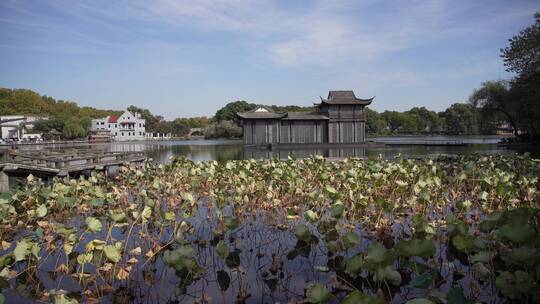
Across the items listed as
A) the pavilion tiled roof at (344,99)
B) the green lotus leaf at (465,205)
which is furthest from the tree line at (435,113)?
the green lotus leaf at (465,205)

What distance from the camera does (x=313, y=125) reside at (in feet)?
108

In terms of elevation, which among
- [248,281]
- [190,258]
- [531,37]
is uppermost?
[531,37]

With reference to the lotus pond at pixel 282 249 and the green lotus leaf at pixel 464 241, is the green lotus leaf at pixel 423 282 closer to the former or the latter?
the lotus pond at pixel 282 249

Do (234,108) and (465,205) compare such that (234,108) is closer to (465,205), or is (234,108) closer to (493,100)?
(493,100)

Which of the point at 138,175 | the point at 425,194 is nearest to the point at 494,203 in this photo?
the point at 425,194

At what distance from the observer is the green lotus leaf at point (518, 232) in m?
2.93

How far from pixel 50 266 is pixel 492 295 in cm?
466

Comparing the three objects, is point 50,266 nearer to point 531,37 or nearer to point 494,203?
point 494,203

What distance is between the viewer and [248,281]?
3.94 meters

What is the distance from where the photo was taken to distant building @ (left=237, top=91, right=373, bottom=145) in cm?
3225

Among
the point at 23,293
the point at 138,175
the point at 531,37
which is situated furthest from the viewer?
the point at 531,37

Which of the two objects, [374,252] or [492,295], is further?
[492,295]

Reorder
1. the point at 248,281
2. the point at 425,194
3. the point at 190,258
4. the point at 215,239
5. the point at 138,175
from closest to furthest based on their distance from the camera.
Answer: the point at 190,258 < the point at 248,281 < the point at 215,239 < the point at 425,194 < the point at 138,175

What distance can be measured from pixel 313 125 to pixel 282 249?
28430mm
